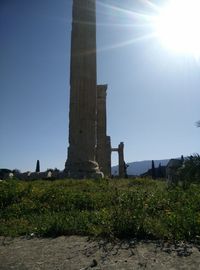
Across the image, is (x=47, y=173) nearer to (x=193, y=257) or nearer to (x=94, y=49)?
(x=94, y=49)

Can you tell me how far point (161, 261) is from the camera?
A: 18.4ft

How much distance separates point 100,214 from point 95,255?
2.61m

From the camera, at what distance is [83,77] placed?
2802cm

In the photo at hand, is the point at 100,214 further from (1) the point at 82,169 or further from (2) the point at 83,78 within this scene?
(2) the point at 83,78

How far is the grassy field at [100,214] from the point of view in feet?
23.2

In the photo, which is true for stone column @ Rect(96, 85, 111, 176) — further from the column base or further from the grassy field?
the grassy field

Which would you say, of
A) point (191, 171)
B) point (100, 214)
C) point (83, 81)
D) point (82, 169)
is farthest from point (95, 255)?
point (83, 81)

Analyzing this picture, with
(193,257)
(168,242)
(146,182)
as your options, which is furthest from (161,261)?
(146,182)

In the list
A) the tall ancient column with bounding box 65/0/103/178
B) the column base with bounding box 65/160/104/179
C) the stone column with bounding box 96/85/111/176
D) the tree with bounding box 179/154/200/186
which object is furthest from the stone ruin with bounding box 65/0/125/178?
the tree with bounding box 179/154/200/186

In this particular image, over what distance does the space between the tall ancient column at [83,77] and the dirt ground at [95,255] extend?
20.8 meters

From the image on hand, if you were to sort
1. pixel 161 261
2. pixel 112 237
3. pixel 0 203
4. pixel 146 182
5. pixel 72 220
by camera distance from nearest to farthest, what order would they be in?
pixel 161 261 → pixel 112 237 → pixel 72 220 → pixel 0 203 → pixel 146 182

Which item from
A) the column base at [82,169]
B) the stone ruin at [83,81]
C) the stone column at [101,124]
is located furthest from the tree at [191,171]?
the stone column at [101,124]

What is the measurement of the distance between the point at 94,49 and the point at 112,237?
22863 mm

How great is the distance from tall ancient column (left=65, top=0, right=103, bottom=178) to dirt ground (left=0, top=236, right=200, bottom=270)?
68.1 feet
